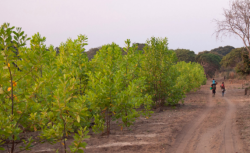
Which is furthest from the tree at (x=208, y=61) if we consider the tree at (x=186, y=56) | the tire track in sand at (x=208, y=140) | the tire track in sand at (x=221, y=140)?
the tire track in sand at (x=221, y=140)

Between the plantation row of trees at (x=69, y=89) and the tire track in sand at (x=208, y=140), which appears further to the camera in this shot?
the tire track in sand at (x=208, y=140)

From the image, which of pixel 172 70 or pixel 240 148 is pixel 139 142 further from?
pixel 172 70

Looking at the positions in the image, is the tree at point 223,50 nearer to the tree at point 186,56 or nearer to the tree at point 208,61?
the tree at point 208,61

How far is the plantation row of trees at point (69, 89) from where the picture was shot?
3602 millimetres

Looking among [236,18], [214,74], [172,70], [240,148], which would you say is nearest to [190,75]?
[236,18]

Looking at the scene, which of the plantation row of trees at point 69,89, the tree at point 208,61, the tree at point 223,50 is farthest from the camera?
the tree at point 223,50

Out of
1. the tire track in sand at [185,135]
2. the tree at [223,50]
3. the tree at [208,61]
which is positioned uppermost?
the tree at [223,50]

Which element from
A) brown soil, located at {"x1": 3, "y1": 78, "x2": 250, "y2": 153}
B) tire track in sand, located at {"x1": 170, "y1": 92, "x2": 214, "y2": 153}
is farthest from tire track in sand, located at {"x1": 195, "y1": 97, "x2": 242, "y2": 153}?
tire track in sand, located at {"x1": 170, "y1": 92, "x2": 214, "y2": 153}

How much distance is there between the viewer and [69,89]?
144 inches

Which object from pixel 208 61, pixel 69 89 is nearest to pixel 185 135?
pixel 69 89

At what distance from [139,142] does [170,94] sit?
21.8 ft

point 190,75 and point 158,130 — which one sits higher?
point 190,75

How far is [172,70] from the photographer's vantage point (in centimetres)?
1239

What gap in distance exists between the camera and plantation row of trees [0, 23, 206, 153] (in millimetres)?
3602
